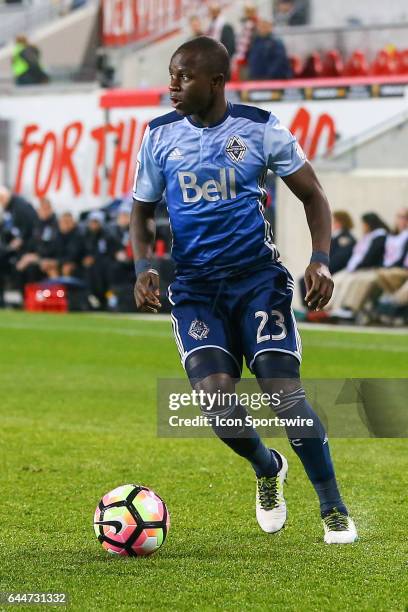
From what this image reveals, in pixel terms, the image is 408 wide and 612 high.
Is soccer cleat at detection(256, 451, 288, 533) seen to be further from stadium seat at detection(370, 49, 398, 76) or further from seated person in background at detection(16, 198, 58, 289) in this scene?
stadium seat at detection(370, 49, 398, 76)

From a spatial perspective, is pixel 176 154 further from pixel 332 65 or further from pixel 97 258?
pixel 332 65

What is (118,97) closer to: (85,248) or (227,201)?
(85,248)

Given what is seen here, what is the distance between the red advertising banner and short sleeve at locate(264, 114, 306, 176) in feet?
80.2

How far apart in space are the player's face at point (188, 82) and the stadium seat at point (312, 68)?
1888cm

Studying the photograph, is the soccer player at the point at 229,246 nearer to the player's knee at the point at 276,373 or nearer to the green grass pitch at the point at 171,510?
the player's knee at the point at 276,373

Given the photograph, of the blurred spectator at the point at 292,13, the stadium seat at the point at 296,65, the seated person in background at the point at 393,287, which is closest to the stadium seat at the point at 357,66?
the stadium seat at the point at 296,65

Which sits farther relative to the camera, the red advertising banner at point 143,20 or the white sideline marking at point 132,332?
the red advertising banner at point 143,20

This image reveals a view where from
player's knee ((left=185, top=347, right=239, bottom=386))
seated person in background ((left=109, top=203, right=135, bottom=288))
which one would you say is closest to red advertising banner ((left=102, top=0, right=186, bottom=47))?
seated person in background ((left=109, top=203, right=135, bottom=288))

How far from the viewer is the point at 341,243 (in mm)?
19172

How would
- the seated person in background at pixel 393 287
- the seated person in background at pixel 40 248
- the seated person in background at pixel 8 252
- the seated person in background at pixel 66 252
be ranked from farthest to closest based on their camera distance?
the seated person in background at pixel 8 252 < the seated person in background at pixel 40 248 < the seated person in background at pixel 66 252 < the seated person in background at pixel 393 287

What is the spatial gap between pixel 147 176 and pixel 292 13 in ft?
74.8

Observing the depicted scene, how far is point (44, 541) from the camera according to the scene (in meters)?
6.12

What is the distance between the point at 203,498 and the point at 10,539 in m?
1.48

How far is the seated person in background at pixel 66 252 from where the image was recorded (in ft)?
71.6
